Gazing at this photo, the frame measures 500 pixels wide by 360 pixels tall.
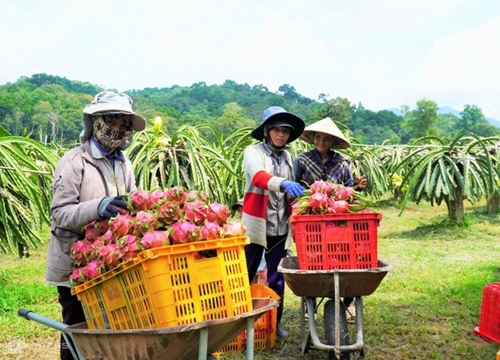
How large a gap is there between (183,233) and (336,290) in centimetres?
143

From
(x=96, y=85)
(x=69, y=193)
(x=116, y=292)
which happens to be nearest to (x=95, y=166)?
(x=69, y=193)

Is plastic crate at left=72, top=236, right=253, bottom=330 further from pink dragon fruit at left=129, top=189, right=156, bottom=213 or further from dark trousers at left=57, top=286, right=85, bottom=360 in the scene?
dark trousers at left=57, top=286, right=85, bottom=360

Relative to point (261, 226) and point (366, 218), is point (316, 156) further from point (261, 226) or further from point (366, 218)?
point (366, 218)

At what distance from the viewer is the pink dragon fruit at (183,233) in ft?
6.01

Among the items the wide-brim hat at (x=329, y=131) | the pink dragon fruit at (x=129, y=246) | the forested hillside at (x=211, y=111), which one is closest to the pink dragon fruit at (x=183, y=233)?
the pink dragon fruit at (x=129, y=246)

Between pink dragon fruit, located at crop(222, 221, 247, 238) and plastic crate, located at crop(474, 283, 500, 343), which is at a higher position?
pink dragon fruit, located at crop(222, 221, 247, 238)

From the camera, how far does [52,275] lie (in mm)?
2383

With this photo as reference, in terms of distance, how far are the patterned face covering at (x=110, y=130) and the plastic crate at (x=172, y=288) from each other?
0.73 m

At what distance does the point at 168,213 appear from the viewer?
1.93 meters

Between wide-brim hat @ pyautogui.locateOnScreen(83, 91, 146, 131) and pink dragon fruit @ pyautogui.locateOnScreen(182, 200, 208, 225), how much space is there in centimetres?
65

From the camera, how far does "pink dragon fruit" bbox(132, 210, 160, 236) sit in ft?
6.17

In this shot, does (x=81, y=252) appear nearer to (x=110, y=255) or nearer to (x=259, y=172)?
(x=110, y=255)

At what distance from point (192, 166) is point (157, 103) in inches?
3059

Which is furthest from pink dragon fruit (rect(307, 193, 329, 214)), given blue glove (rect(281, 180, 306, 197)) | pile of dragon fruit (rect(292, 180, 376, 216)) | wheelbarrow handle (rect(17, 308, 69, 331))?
wheelbarrow handle (rect(17, 308, 69, 331))
